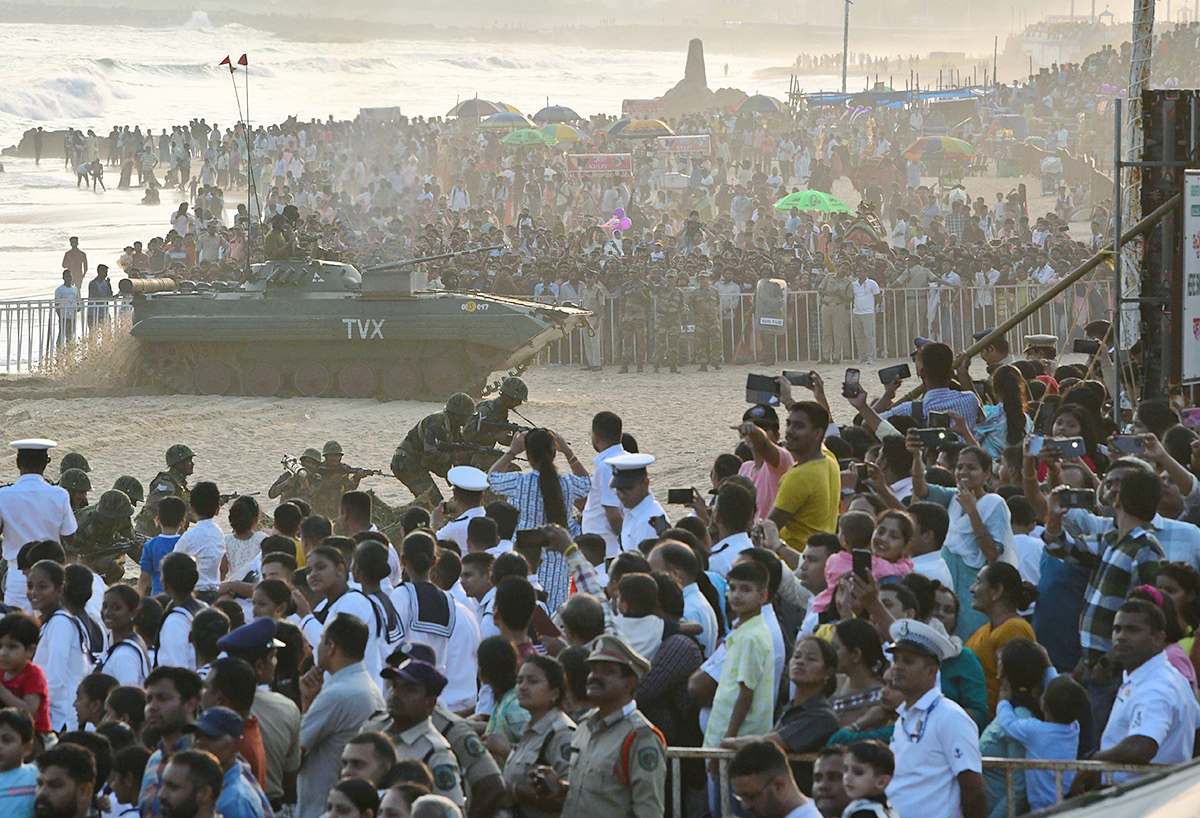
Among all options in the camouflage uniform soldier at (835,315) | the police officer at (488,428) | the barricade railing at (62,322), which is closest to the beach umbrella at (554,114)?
the camouflage uniform soldier at (835,315)

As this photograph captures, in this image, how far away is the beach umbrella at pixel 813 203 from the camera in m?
30.8

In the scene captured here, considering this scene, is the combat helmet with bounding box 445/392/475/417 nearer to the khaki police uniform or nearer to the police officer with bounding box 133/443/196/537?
the police officer with bounding box 133/443/196/537

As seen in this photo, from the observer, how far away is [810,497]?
820 centimetres

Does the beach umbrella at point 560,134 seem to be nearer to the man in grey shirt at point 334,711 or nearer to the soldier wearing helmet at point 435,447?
the soldier wearing helmet at point 435,447

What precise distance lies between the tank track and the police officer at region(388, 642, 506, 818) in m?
15.5

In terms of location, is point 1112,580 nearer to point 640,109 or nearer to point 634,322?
point 634,322

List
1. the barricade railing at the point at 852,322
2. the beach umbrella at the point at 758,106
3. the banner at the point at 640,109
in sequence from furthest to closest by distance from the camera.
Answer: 1. the banner at the point at 640,109
2. the beach umbrella at the point at 758,106
3. the barricade railing at the point at 852,322

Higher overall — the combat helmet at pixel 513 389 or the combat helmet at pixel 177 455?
the combat helmet at pixel 513 389

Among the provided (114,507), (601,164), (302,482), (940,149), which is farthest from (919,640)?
(940,149)

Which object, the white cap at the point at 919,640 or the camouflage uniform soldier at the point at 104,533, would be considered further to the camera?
the camouflage uniform soldier at the point at 104,533

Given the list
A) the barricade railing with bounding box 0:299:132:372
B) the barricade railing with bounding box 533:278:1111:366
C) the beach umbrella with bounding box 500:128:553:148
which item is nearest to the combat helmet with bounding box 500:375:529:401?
the barricade railing with bounding box 533:278:1111:366

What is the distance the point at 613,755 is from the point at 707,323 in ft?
61.1

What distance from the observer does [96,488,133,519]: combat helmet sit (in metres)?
10.2

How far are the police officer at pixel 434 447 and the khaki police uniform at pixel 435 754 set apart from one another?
7170mm
